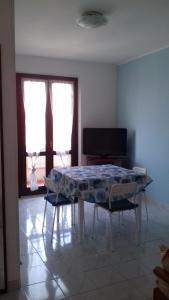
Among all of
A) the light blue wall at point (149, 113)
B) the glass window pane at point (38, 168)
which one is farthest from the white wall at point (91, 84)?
the glass window pane at point (38, 168)

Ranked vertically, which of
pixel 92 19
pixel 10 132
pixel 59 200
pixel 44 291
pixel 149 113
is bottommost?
pixel 44 291

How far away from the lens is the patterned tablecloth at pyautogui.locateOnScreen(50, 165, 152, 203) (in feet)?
10.3

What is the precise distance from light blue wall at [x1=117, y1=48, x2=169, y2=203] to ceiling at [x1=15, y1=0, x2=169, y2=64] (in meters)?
0.29

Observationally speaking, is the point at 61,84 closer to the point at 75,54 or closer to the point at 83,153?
the point at 75,54

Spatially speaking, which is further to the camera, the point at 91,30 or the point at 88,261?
the point at 91,30

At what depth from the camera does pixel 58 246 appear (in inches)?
127

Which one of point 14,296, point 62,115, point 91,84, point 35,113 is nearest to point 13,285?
point 14,296

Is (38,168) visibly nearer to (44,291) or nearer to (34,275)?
(34,275)

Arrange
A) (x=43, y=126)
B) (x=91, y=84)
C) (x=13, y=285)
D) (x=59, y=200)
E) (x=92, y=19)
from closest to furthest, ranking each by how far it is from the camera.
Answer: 1. (x=13, y=285)
2. (x=92, y=19)
3. (x=59, y=200)
4. (x=43, y=126)
5. (x=91, y=84)

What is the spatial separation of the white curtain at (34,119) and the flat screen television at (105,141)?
87cm

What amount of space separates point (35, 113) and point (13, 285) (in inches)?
138

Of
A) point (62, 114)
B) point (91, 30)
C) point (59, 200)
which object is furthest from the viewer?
point (62, 114)

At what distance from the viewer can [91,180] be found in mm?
3166

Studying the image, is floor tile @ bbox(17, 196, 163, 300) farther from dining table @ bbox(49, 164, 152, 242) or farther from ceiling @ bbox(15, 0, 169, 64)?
ceiling @ bbox(15, 0, 169, 64)
